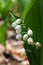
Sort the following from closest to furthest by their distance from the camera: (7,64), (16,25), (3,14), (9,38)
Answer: (16,25), (7,64), (3,14), (9,38)

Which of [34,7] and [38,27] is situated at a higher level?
[34,7]

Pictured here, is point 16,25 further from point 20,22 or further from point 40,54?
point 40,54

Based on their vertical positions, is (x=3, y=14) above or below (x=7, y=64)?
above

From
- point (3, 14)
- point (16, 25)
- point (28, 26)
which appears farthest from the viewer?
point (3, 14)

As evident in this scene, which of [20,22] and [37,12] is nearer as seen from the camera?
[20,22]

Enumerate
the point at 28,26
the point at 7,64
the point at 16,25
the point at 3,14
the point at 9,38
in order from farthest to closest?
the point at 9,38 → the point at 3,14 → the point at 7,64 → the point at 28,26 → the point at 16,25

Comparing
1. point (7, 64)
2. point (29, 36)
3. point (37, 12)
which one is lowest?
point (7, 64)

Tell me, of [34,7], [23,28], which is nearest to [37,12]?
[34,7]

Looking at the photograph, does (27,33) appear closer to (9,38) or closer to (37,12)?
(37,12)

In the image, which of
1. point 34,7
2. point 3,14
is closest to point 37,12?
point 34,7
